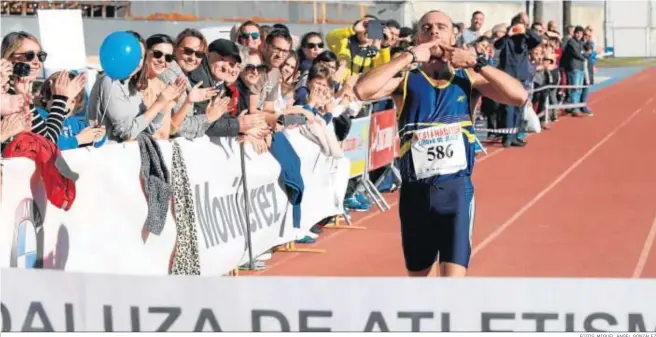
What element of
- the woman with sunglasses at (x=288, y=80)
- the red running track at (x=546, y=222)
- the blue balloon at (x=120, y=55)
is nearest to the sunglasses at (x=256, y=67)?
the woman with sunglasses at (x=288, y=80)

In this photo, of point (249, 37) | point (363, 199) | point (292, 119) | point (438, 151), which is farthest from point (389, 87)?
point (363, 199)

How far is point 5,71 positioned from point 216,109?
71.3 inches

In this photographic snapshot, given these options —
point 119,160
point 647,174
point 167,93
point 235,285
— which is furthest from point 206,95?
point 647,174

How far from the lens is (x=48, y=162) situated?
18.4 ft

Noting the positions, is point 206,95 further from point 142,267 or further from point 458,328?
point 458,328

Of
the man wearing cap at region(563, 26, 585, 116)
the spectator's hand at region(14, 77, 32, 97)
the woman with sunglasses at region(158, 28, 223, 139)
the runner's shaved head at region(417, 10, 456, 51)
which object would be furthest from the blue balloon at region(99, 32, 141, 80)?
the man wearing cap at region(563, 26, 585, 116)

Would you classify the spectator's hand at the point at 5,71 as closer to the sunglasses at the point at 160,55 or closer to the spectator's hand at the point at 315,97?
the sunglasses at the point at 160,55

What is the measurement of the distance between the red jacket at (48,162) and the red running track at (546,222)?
2742 mm

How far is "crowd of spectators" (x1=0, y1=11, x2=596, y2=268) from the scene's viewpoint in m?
6.16

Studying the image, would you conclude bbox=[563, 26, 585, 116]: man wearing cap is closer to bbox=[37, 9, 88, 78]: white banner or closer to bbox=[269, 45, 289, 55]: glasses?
bbox=[37, 9, 88, 78]: white banner

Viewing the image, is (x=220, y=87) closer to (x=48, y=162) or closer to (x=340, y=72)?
(x=48, y=162)

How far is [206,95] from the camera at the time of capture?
7258 mm

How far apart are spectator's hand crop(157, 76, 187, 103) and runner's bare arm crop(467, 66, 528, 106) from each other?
1.96m

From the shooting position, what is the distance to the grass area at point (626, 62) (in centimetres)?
5036
